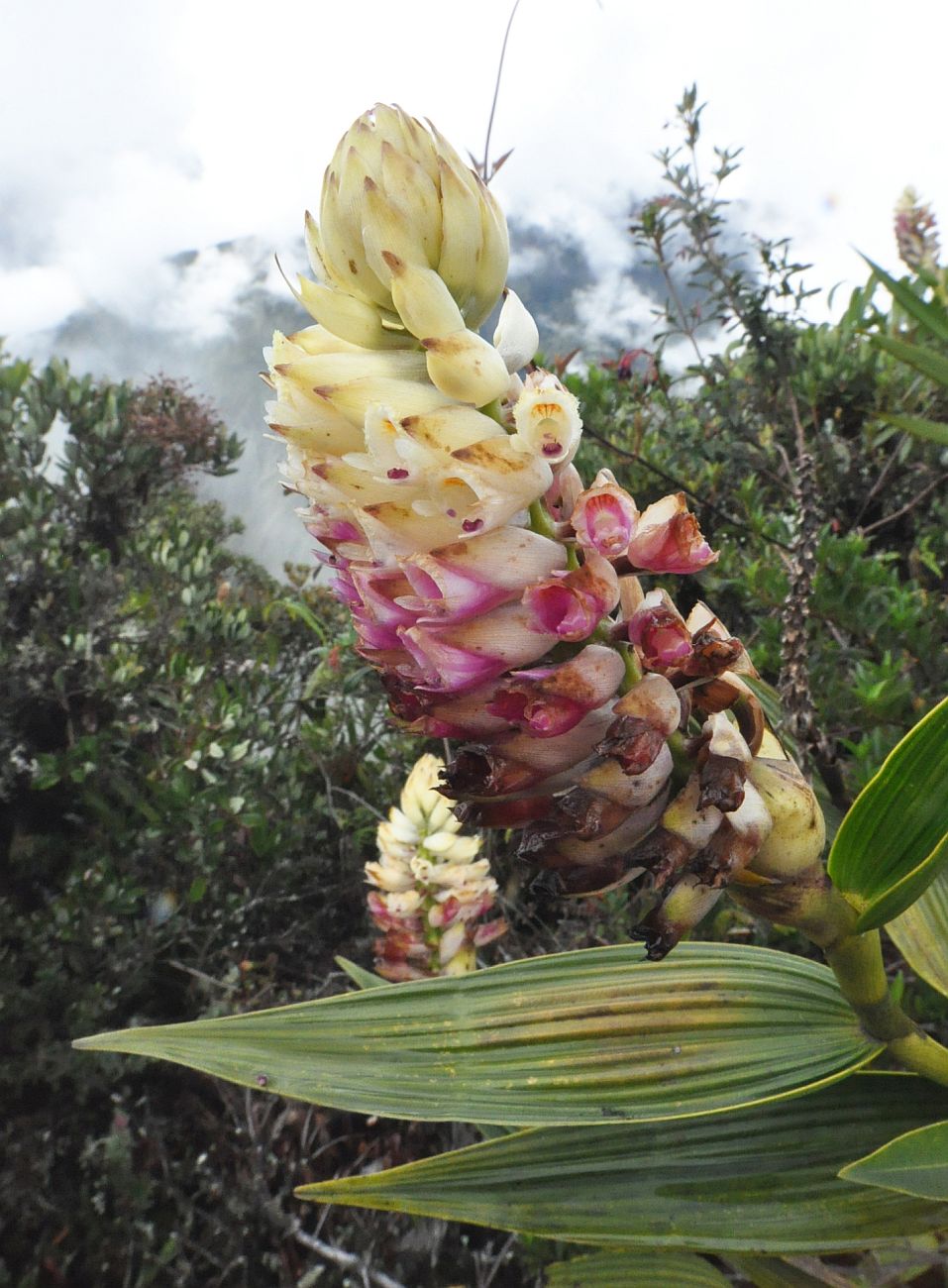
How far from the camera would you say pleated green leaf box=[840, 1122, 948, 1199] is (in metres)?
0.62

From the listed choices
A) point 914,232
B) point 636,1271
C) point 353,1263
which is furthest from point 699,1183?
point 914,232

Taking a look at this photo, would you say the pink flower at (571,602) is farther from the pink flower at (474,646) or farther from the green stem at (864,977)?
the green stem at (864,977)

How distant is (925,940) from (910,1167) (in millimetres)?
354

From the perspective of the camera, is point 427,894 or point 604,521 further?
point 427,894

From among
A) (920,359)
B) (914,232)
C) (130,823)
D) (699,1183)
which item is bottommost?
(699,1183)

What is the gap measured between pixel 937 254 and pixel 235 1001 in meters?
4.21

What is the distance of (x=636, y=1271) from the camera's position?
3.52 feet

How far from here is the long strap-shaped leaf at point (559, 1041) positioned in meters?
0.77

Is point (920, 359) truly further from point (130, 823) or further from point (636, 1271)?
point (130, 823)

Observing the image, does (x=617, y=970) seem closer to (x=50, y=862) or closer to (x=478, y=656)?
(x=478, y=656)

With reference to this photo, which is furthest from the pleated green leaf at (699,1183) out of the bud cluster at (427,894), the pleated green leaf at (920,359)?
the pleated green leaf at (920,359)

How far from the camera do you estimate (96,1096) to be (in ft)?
7.29

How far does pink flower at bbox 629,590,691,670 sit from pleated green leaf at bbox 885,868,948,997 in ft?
→ 1.72

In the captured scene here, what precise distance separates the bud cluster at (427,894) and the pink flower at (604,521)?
1.13 m
